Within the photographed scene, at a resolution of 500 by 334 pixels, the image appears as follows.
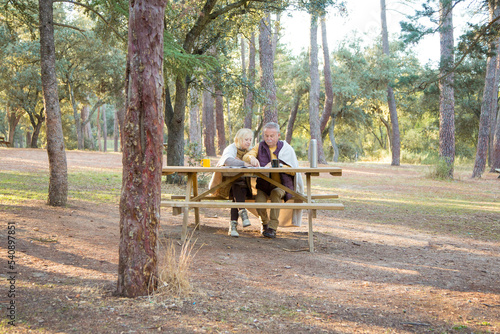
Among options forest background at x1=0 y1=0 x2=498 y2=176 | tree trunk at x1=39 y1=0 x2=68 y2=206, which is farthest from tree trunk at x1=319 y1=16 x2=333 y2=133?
tree trunk at x1=39 y1=0 x2=68 y2=206

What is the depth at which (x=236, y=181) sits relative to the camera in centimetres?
586

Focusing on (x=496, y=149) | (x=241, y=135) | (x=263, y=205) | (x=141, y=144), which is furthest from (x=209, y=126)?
(x=141, y=144)

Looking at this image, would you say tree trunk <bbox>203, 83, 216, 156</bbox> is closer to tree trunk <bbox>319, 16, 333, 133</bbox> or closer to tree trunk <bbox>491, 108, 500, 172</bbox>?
tree trunk <bbox>319, 16, 333, 133</bbox>

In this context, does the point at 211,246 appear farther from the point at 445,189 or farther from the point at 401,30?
the point at 445,189

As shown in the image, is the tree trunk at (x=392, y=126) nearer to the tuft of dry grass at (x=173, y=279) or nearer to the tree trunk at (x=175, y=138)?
the tree trunk at (x=175, y=138)

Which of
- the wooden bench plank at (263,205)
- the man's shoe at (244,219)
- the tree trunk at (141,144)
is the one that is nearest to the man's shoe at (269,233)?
the man's shoe at (244,219)

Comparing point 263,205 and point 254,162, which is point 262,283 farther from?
point 254,162

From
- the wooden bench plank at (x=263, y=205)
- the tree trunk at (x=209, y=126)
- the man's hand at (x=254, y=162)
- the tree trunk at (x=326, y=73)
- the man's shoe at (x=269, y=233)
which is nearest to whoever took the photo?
the wooden bench plank at (x=263, y=205)

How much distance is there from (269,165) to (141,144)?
2.94 m

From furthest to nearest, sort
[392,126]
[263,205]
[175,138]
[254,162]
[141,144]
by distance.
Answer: [392,126]
[175,138]
[254,162]
[263,205]
[141,144]

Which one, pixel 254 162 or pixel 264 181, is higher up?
pixel 254 162

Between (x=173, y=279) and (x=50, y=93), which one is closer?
(x=173, y=279)

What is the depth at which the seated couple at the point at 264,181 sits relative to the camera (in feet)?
18.9

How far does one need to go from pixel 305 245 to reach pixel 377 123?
39642 mm
